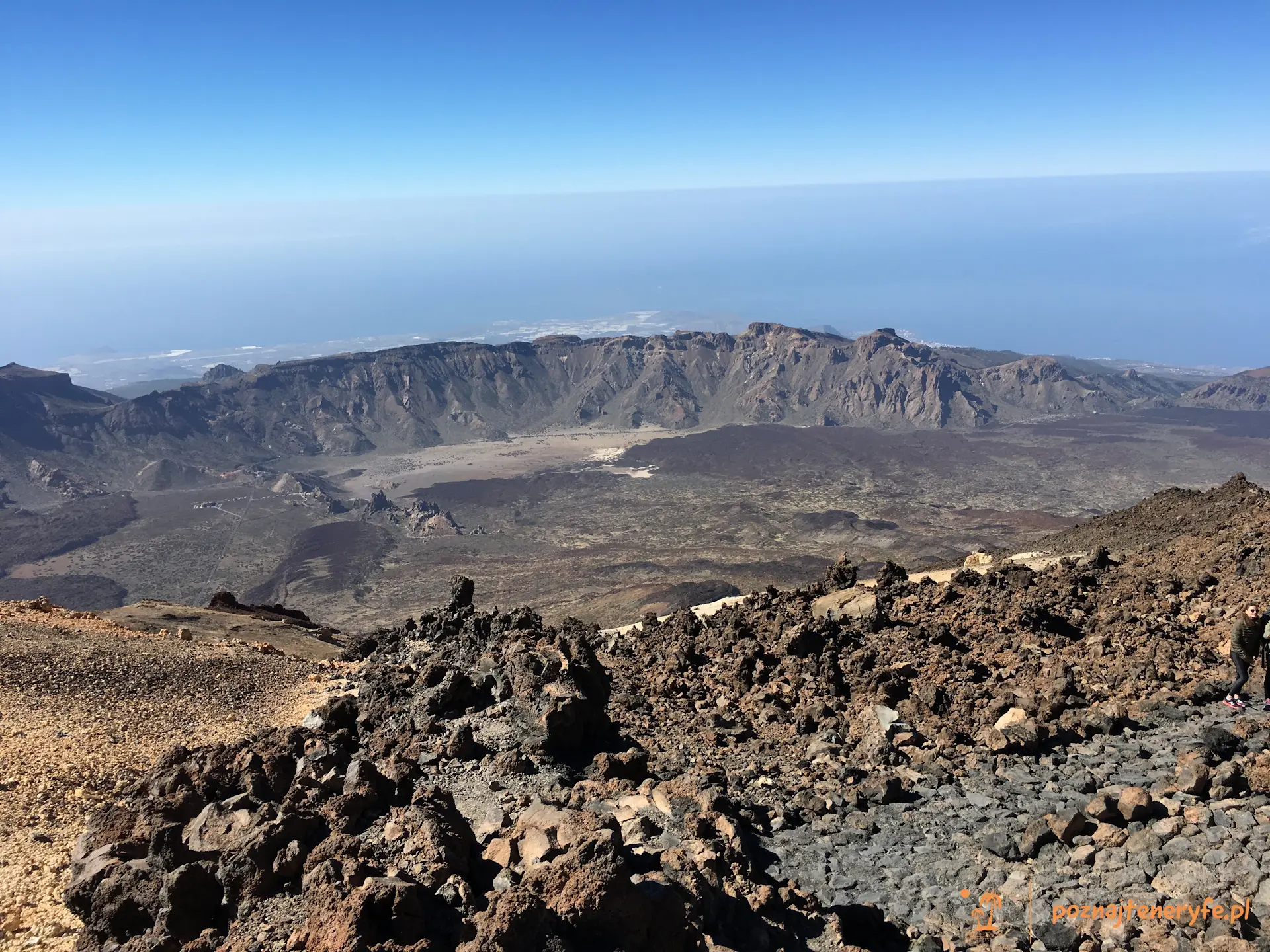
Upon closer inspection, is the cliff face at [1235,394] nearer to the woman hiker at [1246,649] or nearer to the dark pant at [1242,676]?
the woman hiker at [1246,649]

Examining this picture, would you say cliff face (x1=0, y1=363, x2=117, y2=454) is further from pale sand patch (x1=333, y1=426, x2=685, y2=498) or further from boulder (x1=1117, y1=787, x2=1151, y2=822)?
boulder (x1=1117, y1=787, x2=1151, y2=822)

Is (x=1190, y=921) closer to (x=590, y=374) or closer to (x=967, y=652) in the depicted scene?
(x=967, y=652)

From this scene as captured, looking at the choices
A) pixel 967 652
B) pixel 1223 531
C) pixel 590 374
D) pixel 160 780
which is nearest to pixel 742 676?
pixel 967 652

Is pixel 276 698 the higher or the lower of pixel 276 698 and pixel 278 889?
the lower

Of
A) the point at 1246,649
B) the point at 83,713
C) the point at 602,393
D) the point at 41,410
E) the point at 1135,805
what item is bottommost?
the point at 83,713

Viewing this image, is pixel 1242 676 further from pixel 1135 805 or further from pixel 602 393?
pixel 602 393

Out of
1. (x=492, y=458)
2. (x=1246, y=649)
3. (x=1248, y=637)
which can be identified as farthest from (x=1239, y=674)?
(x=492, y=458)

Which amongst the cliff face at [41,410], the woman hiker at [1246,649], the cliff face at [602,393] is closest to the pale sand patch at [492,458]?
the cliff face at [602,393]
